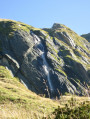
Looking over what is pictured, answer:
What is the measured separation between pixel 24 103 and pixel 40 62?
2757 centimetres

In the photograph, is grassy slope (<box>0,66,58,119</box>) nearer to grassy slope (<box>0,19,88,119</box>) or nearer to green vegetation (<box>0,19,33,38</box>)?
grassy slope (<box>0,19,88,119</box>)

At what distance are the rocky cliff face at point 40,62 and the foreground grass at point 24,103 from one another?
505 cm

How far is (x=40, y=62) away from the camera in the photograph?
46.8 meters

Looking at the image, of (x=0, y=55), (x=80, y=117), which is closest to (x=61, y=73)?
(x=0, y=55)

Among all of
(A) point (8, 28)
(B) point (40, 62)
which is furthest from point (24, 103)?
(A) point (8, 28)

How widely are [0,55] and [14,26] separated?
18928mm

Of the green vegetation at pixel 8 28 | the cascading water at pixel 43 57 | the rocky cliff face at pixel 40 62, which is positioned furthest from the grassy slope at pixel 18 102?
the green vegetation at pixel 8 28

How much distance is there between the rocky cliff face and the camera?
4128 centimetres

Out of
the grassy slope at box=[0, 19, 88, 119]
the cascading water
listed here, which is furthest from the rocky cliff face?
the grassy slope at box=[0, 19, 88, 119]

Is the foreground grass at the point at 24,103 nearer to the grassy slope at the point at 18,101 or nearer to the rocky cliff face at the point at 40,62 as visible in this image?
the grassy slope at the point at 18,101

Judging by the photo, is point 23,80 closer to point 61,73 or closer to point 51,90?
point 51,90

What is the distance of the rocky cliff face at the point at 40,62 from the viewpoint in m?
41.3

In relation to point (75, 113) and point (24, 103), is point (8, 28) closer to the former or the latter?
point (24, 103)

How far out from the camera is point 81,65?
Result: 49219 mm
